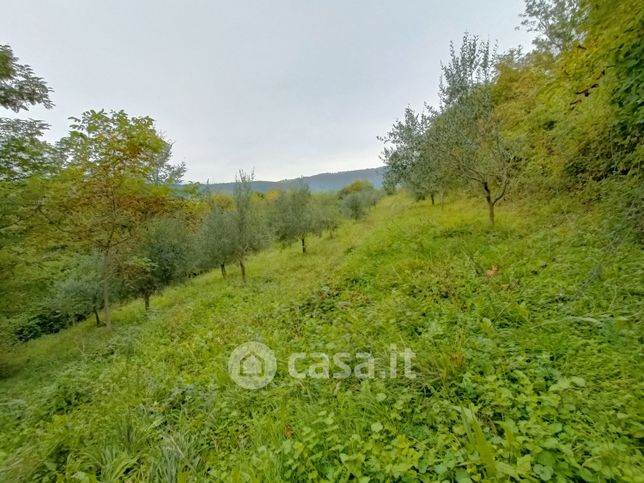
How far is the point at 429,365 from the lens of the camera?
8.43 feet

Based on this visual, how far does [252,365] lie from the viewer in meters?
3.55

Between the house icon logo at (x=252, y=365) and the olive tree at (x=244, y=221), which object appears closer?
the house icon logo at (x=252, y=365)

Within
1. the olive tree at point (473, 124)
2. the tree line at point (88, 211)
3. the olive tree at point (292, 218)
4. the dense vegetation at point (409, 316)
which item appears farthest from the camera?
the olive tree at point (292, 218)

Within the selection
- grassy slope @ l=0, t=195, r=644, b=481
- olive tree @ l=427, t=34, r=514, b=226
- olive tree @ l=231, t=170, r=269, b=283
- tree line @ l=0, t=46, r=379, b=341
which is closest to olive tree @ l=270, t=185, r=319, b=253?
olive tree @ l=231, t=170, r=269, b=283

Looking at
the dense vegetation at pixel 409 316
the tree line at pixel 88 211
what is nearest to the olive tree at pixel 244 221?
the tree line at pixel 88 211

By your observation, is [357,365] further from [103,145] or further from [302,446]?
[103,145]

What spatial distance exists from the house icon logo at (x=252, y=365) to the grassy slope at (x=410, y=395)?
128mm

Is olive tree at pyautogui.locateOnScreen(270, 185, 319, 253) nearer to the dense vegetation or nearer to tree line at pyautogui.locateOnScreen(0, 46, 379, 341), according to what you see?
tree line at pyautogui.locateOnScreen(0, 46, 379, 341)

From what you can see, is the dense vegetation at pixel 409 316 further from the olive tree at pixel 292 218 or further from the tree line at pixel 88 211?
the olive tree at pixel 292 218

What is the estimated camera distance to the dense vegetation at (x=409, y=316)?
191 centimetres

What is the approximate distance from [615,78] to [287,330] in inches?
252

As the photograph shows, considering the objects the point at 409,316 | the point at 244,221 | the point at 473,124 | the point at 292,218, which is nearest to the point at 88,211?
the point at 244,221

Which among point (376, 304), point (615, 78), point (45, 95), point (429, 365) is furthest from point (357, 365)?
point (45, 95)

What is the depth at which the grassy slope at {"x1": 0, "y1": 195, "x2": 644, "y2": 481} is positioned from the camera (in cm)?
174
